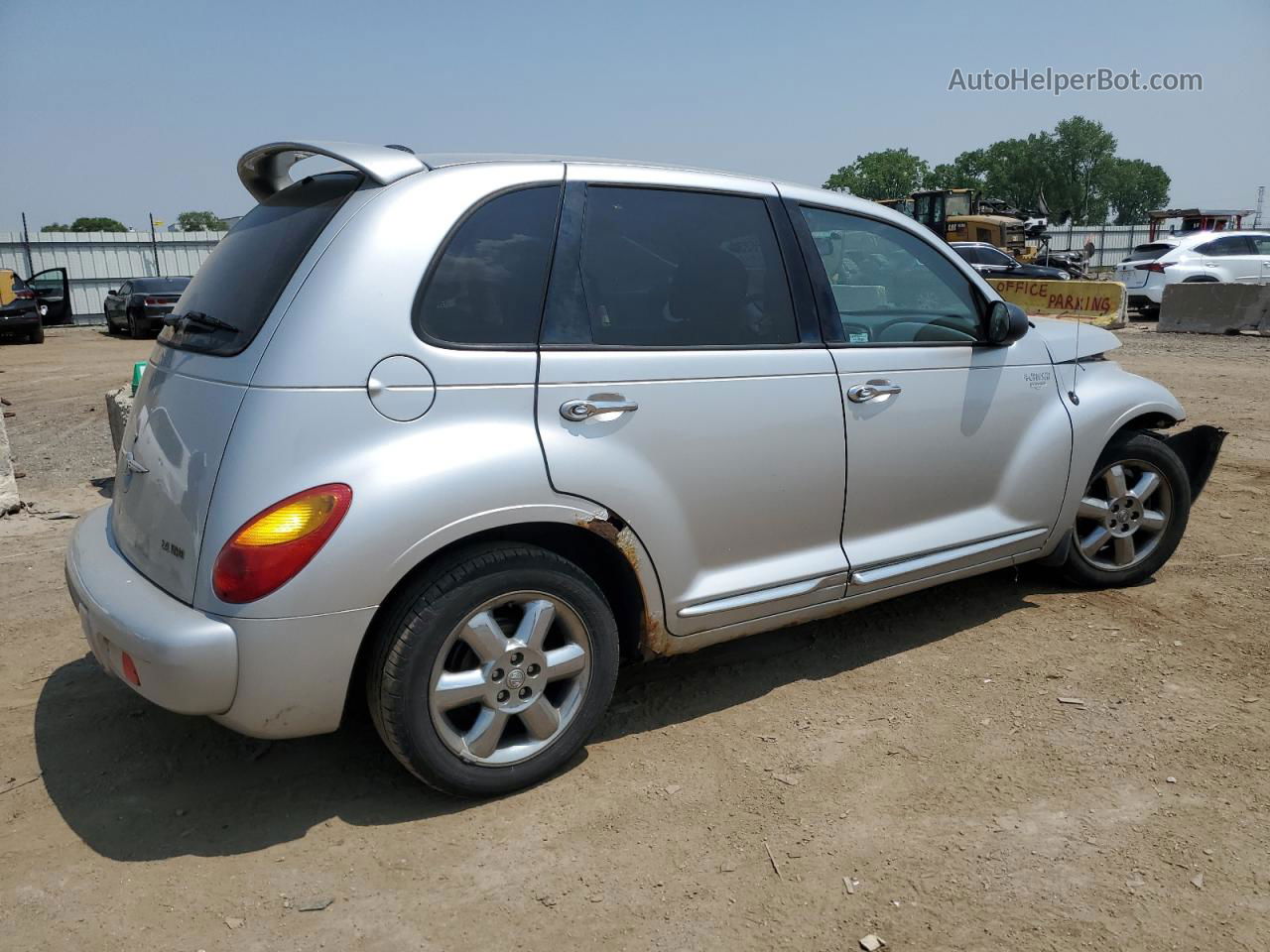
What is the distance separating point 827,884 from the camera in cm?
260

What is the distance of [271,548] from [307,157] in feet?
4.81

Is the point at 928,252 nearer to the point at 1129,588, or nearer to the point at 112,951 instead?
the point at 1129,588

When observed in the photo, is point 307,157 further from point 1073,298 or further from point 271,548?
point 1073,298

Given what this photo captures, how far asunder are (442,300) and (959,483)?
7.06 ft

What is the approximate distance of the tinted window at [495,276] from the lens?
2809 millimetres

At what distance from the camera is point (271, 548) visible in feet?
8.23

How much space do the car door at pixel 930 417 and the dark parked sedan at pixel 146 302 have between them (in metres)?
20.6

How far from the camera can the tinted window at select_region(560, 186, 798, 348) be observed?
3094 mm

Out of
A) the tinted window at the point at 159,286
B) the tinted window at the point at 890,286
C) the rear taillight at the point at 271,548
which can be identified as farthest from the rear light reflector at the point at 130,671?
the tinted window at the point at 159,286

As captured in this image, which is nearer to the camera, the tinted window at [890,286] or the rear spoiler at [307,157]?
the rear spoiler at [307,157]

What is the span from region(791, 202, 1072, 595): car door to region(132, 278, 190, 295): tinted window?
21419mm

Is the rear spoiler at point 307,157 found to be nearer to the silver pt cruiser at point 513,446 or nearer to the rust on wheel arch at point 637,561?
the silver pt cruiser at point 513,446

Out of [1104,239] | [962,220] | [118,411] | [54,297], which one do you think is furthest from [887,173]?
[118,411]

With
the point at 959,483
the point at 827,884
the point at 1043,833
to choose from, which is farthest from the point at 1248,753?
the point at 827,884
